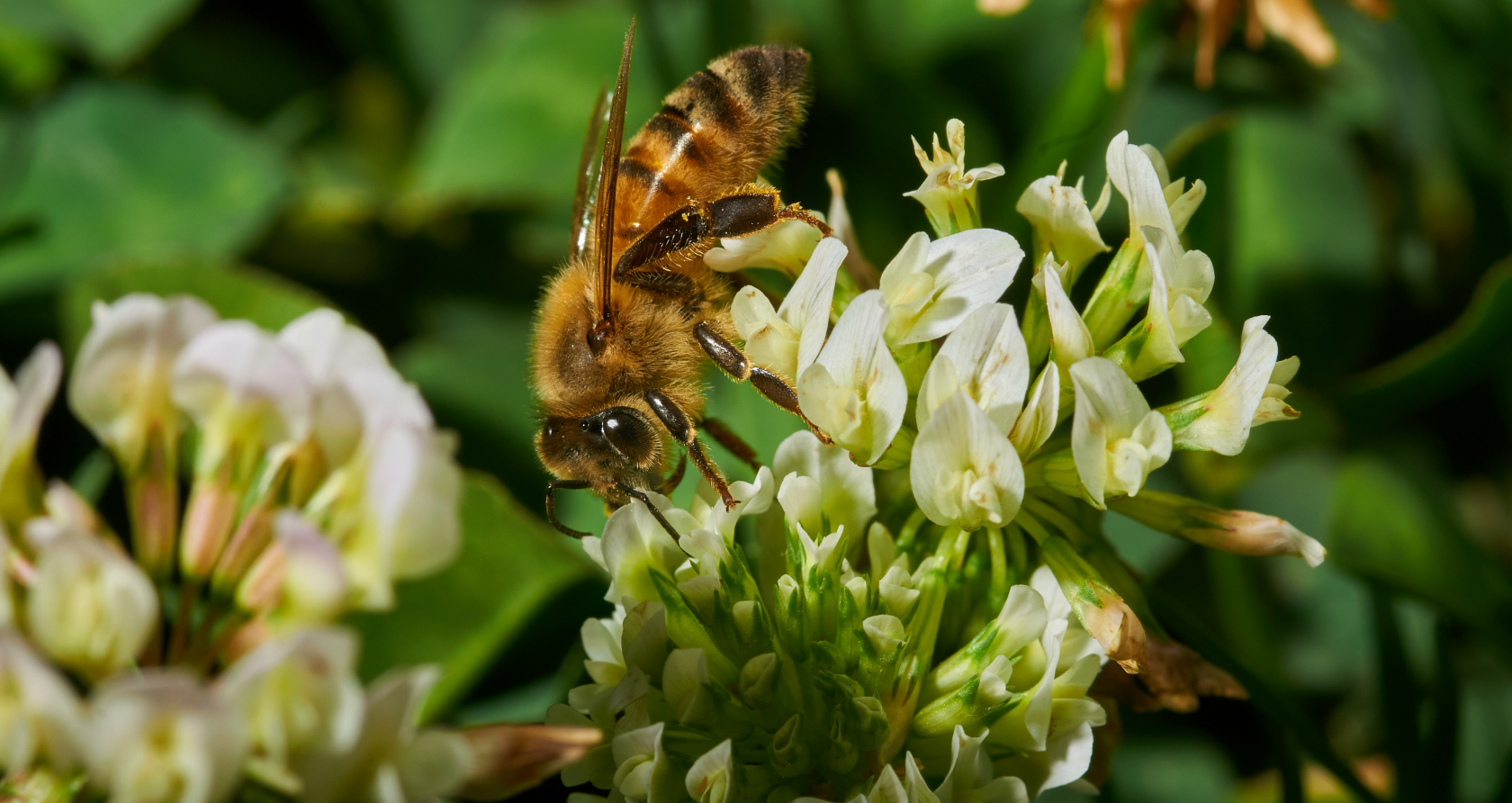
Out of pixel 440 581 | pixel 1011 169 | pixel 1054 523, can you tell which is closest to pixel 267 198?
pixel 440 581

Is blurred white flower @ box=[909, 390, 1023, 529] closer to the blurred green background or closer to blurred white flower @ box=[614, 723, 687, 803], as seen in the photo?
blurred white flower @ box=[614, 723, 687, 803]

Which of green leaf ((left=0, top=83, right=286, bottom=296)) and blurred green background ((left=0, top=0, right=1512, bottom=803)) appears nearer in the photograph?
blurred green background ((left=0, top=0, right=1512, bottom=803))

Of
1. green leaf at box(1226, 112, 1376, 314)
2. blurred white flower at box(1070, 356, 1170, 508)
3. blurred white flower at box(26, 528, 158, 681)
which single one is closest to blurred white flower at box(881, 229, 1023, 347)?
blurred white flower at box(1070, 356, 1170, 508)

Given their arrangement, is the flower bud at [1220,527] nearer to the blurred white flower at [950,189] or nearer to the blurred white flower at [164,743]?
the blurred white flower at [950,189]

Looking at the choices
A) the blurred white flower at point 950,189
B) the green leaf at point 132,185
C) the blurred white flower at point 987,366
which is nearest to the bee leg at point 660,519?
the blurred white flower at point 987,366

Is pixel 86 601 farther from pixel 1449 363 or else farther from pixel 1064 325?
pixel 1449 363

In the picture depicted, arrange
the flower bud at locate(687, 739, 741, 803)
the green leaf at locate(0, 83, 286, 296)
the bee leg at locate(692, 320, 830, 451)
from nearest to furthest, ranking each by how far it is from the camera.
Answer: the flower bud at locate(687, 739, 741, 803) < the bee leg at locate(692, 320, 830, 451) < the green leaf at locate(0, 83, 286, 296)

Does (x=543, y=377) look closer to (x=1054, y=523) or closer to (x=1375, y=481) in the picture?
(x=1054, y=523)
